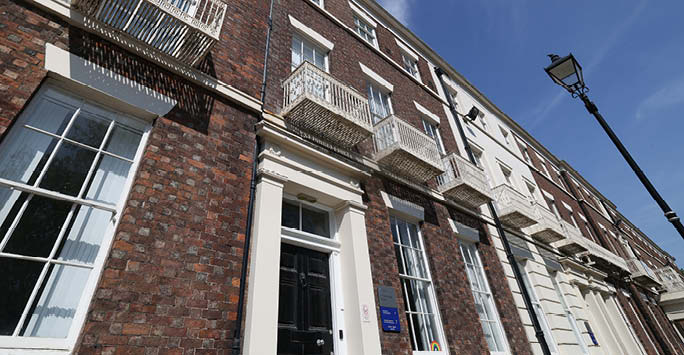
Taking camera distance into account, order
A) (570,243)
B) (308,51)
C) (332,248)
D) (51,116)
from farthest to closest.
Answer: (570,243), (308,51), (332,248), (51,116)

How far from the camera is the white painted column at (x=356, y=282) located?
15.3 feet

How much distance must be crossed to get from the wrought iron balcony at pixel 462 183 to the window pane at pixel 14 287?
801 centimetres

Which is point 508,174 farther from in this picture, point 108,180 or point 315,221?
point 108,180

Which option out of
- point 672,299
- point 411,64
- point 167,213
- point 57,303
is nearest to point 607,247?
point 672,299

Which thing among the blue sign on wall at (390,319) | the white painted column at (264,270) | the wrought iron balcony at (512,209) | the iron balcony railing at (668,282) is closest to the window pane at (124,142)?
the white painted column at (264,270)

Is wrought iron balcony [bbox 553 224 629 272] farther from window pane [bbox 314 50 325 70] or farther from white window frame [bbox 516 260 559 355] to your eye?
window pane [bbox 314 50 325 70]

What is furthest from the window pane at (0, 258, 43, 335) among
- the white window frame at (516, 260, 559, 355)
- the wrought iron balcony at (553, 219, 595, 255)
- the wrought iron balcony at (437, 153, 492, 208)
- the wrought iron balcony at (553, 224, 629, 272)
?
the wrought iron balcony at (553, 224, 629, 272)

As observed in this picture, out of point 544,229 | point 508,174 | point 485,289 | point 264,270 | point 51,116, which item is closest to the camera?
point 51,116

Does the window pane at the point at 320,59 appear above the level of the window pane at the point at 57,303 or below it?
above

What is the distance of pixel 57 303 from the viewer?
297 cm

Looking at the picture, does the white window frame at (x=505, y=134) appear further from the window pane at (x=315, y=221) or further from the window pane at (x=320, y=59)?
the window pane at (x=315, y=221)

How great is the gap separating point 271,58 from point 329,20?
3.80 m

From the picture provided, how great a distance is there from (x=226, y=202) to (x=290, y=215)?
4.41 feet

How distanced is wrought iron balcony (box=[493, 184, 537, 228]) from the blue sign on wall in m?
6.59
